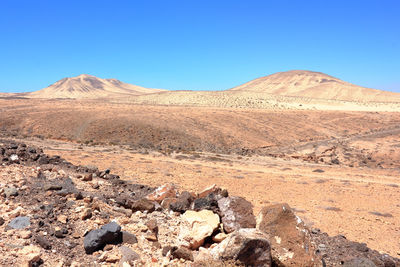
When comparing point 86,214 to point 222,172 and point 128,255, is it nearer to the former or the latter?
point 128,255

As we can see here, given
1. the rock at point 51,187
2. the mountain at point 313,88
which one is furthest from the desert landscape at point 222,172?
the mountain at point 313,88

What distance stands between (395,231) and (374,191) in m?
4.96

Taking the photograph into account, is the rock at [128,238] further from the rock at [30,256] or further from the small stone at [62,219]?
the rock at [30,256]

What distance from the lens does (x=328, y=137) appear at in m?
37.0

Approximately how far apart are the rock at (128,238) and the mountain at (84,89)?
91.3m

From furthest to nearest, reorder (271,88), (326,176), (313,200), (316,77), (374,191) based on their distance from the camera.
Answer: (316,77) → (271,88) → (326,176) → (374,191) → (313,200)

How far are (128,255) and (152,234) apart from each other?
714 millimetres

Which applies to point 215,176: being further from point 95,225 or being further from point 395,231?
point 95,225

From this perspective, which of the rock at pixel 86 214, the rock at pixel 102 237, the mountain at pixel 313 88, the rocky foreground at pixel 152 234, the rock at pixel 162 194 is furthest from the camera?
the mountain at pixel 313 88

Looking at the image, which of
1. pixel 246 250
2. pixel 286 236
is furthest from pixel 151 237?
pixel 286 236

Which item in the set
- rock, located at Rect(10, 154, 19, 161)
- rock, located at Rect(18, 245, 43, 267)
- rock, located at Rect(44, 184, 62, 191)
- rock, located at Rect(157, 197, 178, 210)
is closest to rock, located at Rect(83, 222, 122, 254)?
rock, located at Rect(18, 245, 43, 267)

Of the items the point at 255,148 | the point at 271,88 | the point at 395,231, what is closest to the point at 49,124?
the point at 255,148

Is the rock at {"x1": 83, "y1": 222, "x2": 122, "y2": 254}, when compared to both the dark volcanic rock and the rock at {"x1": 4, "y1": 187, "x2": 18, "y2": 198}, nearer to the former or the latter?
the dark volcanic rock

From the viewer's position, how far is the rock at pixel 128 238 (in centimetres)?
504
